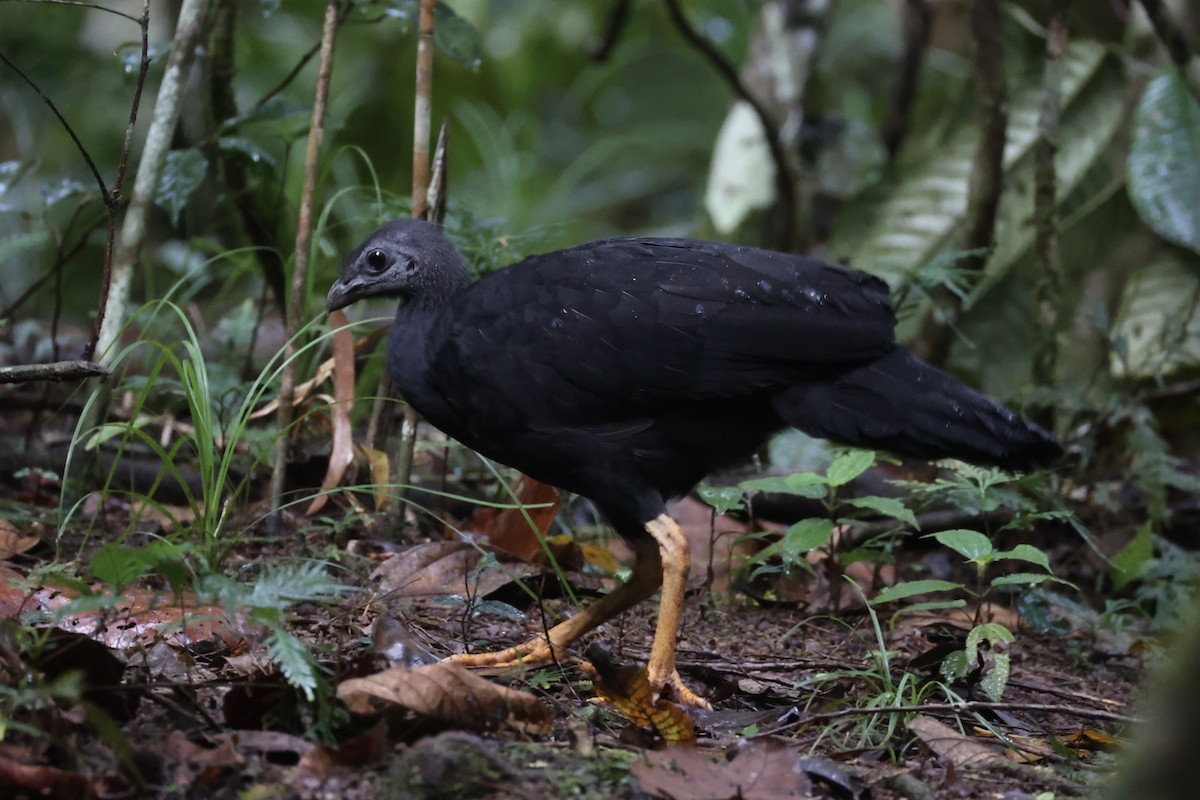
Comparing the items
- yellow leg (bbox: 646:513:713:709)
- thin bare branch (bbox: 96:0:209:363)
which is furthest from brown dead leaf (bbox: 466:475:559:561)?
thin bare branch (bbox: 96:0:209:363)

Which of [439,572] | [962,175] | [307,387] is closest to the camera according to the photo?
[439,572]

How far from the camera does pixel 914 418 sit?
3.20 meters

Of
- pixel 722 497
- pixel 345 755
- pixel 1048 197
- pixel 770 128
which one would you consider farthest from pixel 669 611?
pixel 770 128

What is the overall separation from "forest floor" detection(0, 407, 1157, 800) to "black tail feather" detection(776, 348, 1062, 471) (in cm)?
53

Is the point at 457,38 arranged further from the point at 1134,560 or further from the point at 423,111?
the point at 1134,560

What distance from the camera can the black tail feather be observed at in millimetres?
3172

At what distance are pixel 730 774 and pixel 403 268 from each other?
200cm

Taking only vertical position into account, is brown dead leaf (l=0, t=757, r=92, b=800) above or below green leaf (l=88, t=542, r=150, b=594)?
below

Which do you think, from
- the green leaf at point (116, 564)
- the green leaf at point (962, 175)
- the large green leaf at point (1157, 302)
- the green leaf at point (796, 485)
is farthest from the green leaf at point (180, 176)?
the large green leaf at point (1157, 302)

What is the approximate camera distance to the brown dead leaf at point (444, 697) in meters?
2.30

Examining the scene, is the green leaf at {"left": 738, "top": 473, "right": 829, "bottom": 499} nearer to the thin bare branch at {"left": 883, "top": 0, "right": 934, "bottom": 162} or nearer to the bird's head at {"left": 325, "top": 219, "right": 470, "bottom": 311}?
the bird's head at {"left": 325, "top": 219, "right": 470, "bottom": 311}

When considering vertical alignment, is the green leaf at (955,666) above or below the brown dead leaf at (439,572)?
above

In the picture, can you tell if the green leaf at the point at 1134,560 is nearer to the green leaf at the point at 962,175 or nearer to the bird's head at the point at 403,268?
the green leaf at the point at 962,175

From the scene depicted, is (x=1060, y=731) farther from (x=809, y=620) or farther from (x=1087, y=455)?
(x=1087, y=455)
